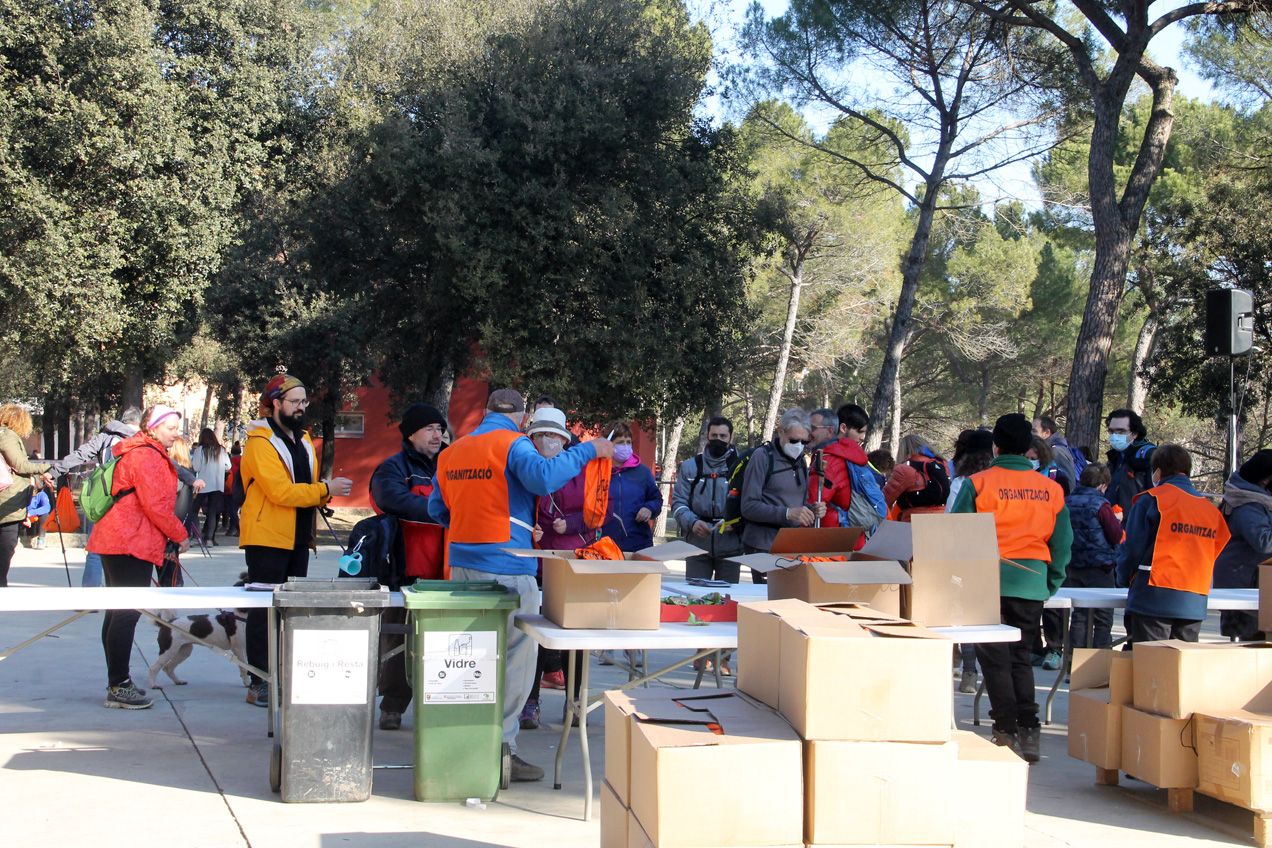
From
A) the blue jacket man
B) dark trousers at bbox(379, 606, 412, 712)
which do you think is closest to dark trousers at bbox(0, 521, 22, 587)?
dark trousers at bbox(379, 606, 412, 712)

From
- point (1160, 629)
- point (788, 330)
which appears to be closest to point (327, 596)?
point (1160, 629)

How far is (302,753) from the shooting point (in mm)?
4742

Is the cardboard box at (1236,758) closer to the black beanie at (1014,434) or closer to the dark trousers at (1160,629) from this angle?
the dark trousers at (1160,629)

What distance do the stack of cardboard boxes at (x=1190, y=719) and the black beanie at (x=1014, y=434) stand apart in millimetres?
1035

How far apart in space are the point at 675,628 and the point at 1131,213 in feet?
36.3

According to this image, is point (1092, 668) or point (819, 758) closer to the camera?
point (819, 758)

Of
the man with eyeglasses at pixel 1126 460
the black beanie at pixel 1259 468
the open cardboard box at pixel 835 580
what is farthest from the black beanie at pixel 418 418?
the man with eyeglasses at pixel 1126 460

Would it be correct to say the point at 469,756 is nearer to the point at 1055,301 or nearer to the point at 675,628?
the point at 675,628

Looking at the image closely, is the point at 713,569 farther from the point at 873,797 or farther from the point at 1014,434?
the point at 873,797

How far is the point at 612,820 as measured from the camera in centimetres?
362

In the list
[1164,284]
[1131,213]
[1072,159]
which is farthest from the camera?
[1072,159]

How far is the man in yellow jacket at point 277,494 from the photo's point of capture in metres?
6.02

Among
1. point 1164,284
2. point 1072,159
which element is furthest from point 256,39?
point 1164,284

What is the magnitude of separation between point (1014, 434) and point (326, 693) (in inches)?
131
